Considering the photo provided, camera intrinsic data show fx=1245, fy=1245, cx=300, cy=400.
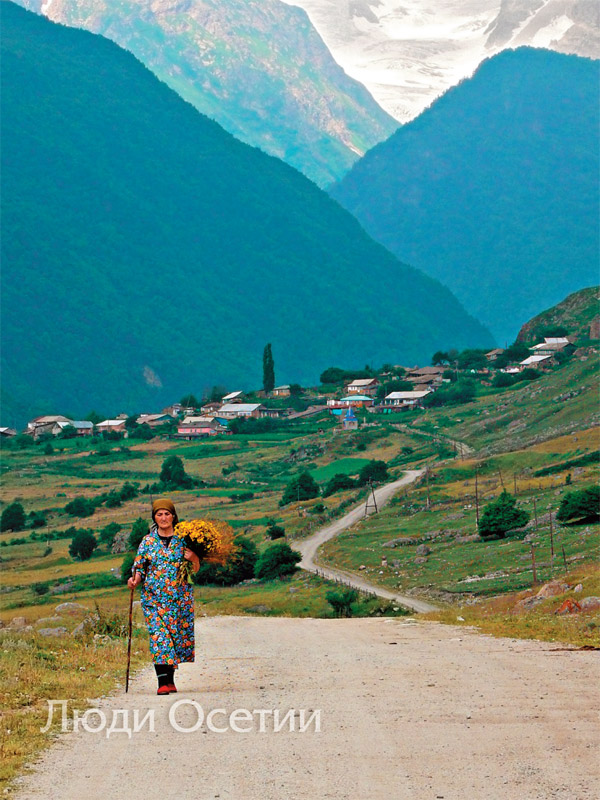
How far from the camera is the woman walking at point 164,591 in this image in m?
15.6

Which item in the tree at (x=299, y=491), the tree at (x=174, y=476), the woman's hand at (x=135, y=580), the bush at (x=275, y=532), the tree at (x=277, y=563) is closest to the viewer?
the woman's hand at (x=135, y=580)

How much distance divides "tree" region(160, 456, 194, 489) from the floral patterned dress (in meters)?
115

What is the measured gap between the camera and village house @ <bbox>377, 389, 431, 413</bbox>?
181 meters

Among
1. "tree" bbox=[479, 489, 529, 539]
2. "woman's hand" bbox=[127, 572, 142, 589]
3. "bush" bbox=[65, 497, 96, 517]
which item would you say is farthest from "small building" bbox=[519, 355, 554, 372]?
"woman's hand" bbox=[127, 572, 142, 589]

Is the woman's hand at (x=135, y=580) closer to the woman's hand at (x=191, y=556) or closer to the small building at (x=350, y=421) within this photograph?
the woman's hand at (x=191, y=556)

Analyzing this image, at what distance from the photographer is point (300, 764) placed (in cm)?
1201

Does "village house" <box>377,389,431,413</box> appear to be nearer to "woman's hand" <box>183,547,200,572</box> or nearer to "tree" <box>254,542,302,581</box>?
"tree" <box>254,542,302,581</box>

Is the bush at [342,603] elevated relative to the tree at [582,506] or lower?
lower

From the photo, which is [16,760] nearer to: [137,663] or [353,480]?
[137,663]

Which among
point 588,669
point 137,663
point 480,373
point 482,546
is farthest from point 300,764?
point 480,373

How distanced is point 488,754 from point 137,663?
971 cm

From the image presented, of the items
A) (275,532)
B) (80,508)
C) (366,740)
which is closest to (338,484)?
(80,508)

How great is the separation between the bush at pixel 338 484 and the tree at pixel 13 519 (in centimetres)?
3053

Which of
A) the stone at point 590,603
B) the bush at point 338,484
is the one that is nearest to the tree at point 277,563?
the stone at point 590,603
